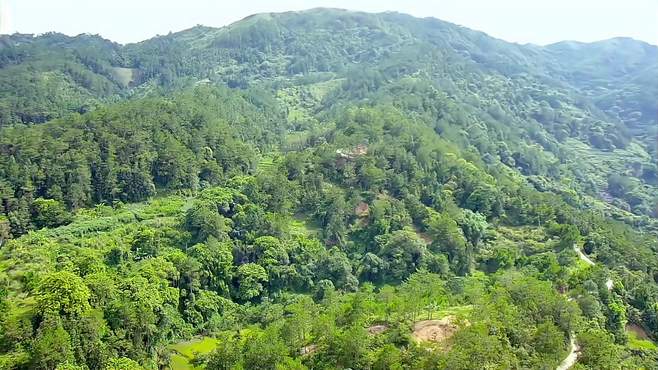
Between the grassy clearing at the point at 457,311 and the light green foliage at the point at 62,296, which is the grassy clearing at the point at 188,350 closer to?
the light green foliage at the point at 62,296

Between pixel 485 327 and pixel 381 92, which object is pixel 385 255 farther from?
pixel 381 92

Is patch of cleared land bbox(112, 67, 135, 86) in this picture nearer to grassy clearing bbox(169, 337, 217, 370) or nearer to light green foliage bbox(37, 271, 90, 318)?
grassy clearing bbox(169, 337, 217, 370)

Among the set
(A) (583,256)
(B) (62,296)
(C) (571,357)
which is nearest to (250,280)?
(B) (62,296)

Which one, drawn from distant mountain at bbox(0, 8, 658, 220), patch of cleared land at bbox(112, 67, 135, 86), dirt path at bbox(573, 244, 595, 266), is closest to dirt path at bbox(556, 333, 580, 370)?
dirt path at bbox(573, 244, 595, 266)

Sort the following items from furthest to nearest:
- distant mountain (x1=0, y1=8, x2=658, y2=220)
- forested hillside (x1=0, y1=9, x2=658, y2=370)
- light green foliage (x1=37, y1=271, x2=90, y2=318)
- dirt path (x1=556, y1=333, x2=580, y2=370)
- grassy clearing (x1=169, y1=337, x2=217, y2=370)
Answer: distant mountain (x1=0, y1=8, x2=658, y2=220) → grassy clearing (x1=169, y1=337, x2=217, y2=370) → dirt path (x1=556, y1=333, x2=580, y2=370) → forested hillside (x1=0, y1=9, x2=658, y2=370) → light green foliage (x1=37, y1=271, x2=90, y2=318)

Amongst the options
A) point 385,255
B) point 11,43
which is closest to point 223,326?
point 385,255

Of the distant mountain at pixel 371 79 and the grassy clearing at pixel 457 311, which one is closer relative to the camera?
the grassy clearing at pixel 457 311

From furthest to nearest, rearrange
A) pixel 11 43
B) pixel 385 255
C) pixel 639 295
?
pixel 11 43 < pixel 385 255 < pixel 639 295

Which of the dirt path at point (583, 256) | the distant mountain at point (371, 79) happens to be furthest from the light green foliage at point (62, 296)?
the distant mountain at point (371, 79)
